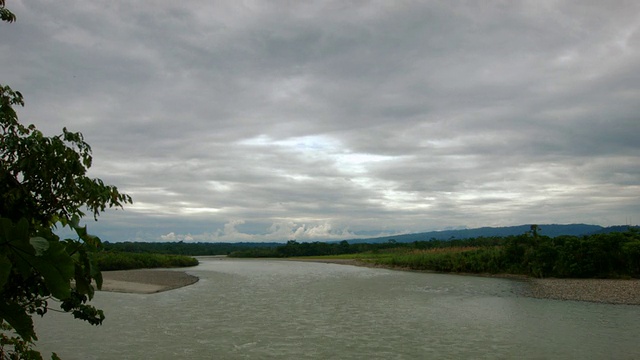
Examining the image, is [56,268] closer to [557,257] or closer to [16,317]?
[16,317]

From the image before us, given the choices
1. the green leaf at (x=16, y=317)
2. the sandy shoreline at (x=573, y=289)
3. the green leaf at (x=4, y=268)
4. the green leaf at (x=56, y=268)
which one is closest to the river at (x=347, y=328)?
the sandy shoreline at (x=573, y=289)

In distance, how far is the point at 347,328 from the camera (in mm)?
19188

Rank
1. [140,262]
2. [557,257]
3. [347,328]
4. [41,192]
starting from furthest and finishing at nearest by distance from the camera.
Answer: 1. [140,262]
2. [557,257]
3. [347,328]
4. [41,192]

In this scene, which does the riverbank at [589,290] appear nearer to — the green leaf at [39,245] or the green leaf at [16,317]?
the green leaf at [16,317]

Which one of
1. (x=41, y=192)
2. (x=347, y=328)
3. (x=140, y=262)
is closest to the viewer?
(x=41, y=192)

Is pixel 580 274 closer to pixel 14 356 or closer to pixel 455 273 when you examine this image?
pixel 455 273

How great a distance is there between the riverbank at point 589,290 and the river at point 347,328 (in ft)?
5.41

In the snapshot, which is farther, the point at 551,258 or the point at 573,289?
the point at 551,258

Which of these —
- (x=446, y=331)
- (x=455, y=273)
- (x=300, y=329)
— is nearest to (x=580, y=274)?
(x=455, y=273)

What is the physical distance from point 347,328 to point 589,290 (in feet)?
65.6

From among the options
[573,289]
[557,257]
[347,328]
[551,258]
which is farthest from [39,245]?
[551,258]

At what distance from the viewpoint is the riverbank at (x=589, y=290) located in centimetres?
2666

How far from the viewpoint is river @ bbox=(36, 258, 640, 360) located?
15180mm

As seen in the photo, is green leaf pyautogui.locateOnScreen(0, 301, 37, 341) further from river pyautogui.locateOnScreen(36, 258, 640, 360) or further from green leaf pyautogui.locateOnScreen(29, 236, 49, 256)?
river pyautogui.locateOnScreen(36, 258, 640, 360)
